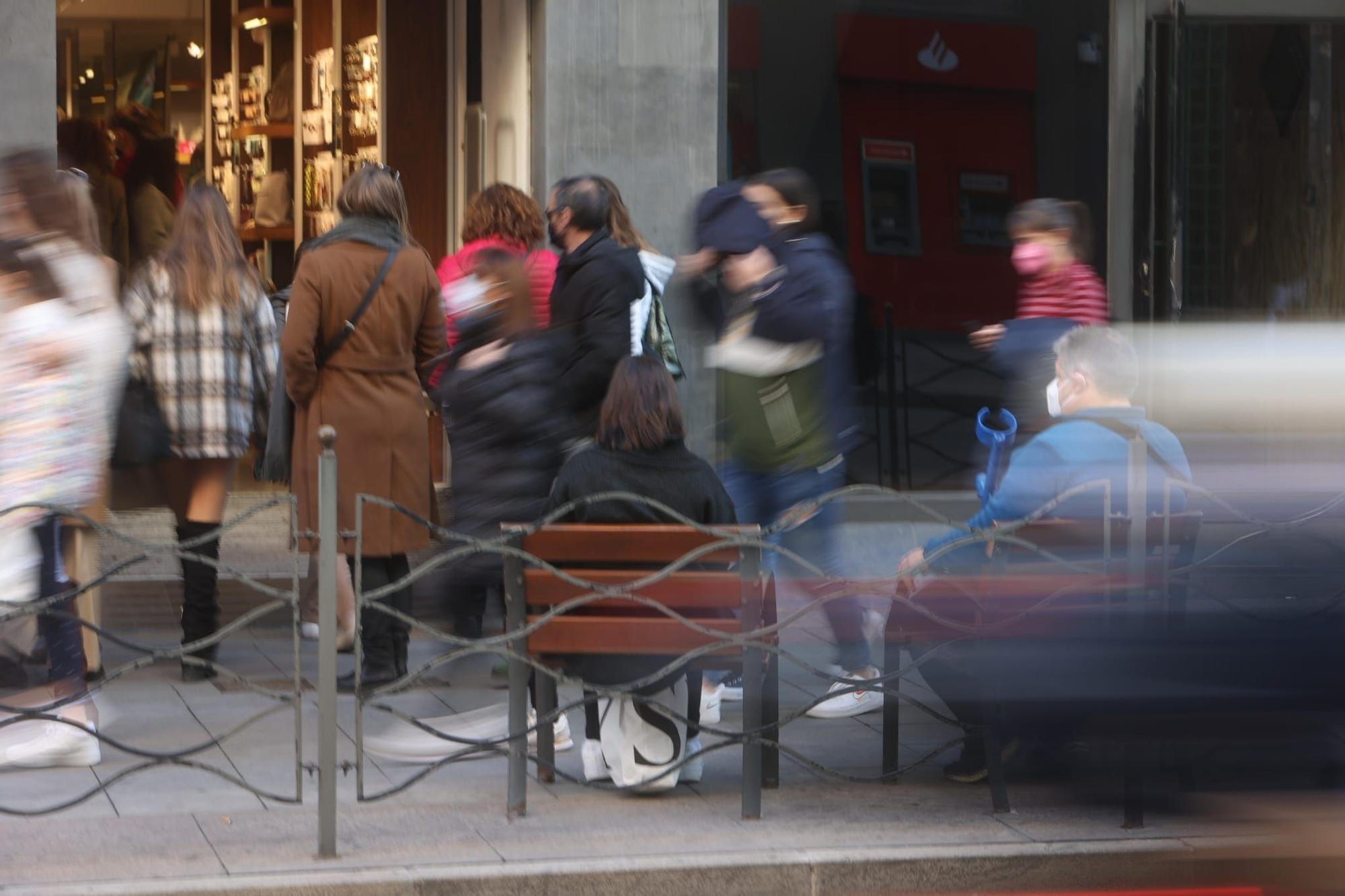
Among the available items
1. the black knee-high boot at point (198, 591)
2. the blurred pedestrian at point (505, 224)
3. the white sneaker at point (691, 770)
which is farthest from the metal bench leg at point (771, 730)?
the black knee-high boot at point (198, 591)

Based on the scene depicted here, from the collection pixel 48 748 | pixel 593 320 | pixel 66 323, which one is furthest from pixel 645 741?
pixel 66 323

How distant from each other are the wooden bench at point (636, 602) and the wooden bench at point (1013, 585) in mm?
551

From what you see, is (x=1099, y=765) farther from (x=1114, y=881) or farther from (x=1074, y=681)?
(x=1114, y=881)

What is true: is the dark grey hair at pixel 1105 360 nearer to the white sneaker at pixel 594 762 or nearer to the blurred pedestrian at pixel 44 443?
the white sneaker at pixel 594 762

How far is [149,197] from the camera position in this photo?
11.6m

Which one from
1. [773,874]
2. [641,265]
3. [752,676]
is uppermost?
[641,265]

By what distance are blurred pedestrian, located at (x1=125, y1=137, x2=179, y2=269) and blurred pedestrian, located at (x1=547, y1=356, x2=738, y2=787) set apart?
6003 millimetres

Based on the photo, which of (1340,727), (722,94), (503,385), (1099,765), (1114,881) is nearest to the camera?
(1340,727)

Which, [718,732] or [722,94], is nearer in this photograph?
[718,732]

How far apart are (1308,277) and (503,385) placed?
21.0 feet

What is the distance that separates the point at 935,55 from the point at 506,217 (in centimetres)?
361

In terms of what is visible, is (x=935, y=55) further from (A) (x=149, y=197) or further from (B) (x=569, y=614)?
(B) (x=569, y=614)

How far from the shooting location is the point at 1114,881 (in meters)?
5.78

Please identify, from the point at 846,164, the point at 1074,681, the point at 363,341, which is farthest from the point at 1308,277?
the point at 1074,681
